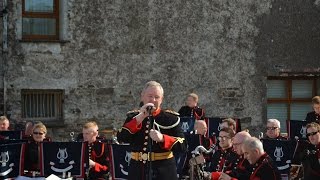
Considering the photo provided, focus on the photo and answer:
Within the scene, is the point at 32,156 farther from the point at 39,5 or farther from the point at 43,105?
the point at 39,5

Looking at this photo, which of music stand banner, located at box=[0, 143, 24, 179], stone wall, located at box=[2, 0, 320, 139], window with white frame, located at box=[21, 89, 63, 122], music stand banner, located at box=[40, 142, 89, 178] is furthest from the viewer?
window with white frame, located at box=[21, 89, 63, 122]

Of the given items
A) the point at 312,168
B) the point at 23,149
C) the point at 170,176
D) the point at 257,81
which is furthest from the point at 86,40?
the point at 170,176

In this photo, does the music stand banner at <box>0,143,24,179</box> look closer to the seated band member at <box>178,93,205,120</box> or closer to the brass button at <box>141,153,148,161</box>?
the brass button at <box>141,153,148,161</box>

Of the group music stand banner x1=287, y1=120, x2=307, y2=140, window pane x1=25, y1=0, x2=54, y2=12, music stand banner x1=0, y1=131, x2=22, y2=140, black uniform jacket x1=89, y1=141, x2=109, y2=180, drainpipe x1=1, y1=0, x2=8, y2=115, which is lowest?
black uniform jacket x1=89, y1=141, x2=109, y2=180

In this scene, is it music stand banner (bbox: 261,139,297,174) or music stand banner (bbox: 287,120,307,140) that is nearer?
music stand banner (bbox: 261,139,297,174)

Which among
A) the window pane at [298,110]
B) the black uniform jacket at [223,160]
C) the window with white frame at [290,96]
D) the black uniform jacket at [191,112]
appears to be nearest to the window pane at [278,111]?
the window with white frame at [290,96]

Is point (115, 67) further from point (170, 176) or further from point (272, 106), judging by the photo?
point (170, 176)

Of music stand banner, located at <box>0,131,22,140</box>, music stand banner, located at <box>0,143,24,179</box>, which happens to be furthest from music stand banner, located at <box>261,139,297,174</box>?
music stand banner, located at <box>0,131,22,140</box>

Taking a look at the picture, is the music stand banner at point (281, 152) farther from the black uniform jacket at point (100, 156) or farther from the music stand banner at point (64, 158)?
the music stand banner at point (64, 158)

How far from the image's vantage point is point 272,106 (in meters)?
16.9

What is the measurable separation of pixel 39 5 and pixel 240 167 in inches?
345

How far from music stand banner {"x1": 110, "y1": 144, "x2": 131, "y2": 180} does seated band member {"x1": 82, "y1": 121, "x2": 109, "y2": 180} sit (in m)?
0.35

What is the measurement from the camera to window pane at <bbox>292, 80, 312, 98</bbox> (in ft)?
55.8

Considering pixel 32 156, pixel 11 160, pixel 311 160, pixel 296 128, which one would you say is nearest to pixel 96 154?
pixel 32 156
